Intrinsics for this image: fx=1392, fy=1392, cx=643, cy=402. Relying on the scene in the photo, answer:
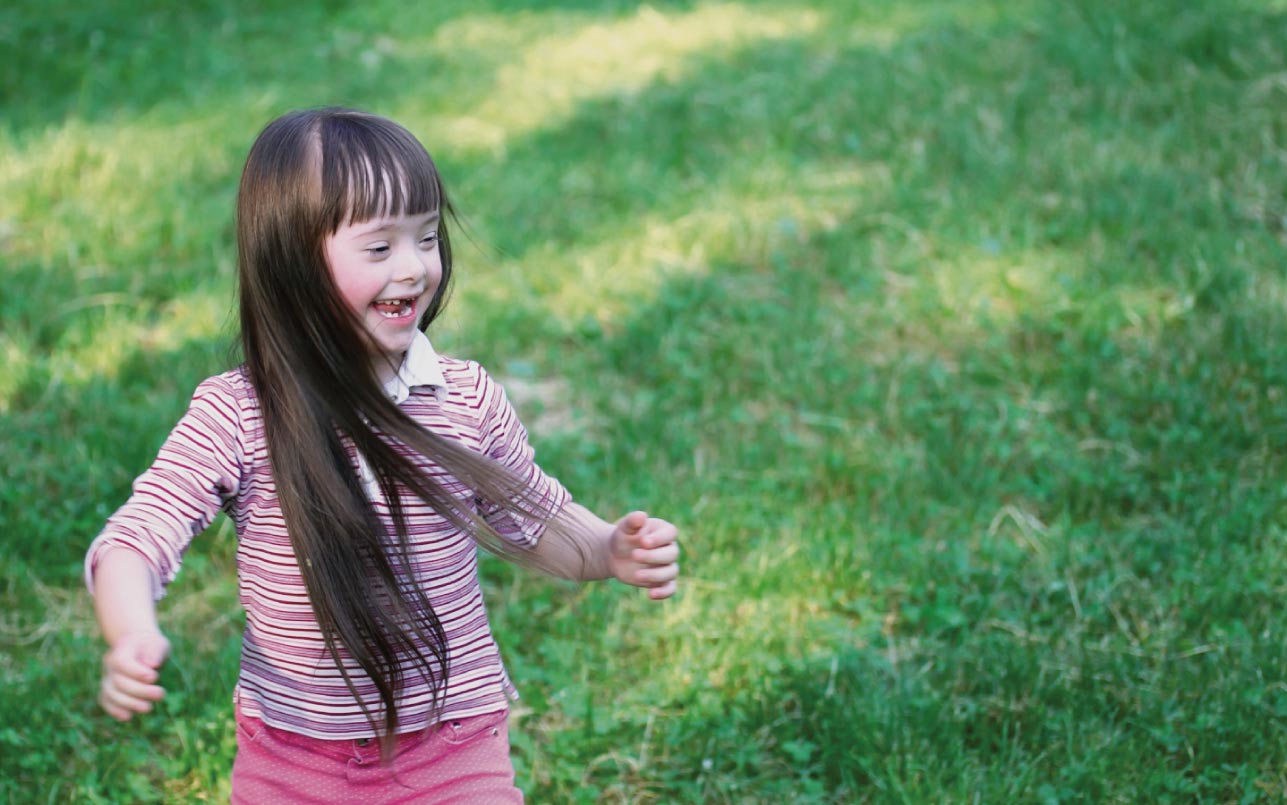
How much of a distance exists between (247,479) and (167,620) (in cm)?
129

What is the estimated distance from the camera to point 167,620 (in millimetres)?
3049

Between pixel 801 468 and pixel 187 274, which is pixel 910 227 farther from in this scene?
pixel 187 274

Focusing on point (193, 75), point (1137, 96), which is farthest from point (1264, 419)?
point (193, 75)

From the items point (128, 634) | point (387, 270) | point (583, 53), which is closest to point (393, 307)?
point (387, 270)

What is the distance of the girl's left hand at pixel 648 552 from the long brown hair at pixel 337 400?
19cm

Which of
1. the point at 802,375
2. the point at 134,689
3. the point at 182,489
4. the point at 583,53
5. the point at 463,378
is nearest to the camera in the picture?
the point at 134,689

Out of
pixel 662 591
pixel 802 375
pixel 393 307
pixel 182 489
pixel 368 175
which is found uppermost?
pixel 368 175

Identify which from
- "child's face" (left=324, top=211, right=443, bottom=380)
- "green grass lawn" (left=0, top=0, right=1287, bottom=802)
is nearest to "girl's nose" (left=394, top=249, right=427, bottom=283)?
"child's face" (left=324, top=211, right=443, bottom=380)

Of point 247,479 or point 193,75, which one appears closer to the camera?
point 247,479

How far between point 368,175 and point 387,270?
13 cm

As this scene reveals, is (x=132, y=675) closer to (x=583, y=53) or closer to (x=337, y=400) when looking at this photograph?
(x=337, y=400)

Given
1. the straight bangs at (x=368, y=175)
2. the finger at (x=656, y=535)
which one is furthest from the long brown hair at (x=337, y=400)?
the finger at (x=656, y=535)

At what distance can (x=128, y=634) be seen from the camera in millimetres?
1605

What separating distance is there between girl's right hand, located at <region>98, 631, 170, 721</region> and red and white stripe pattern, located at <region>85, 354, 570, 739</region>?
0.22 metres
